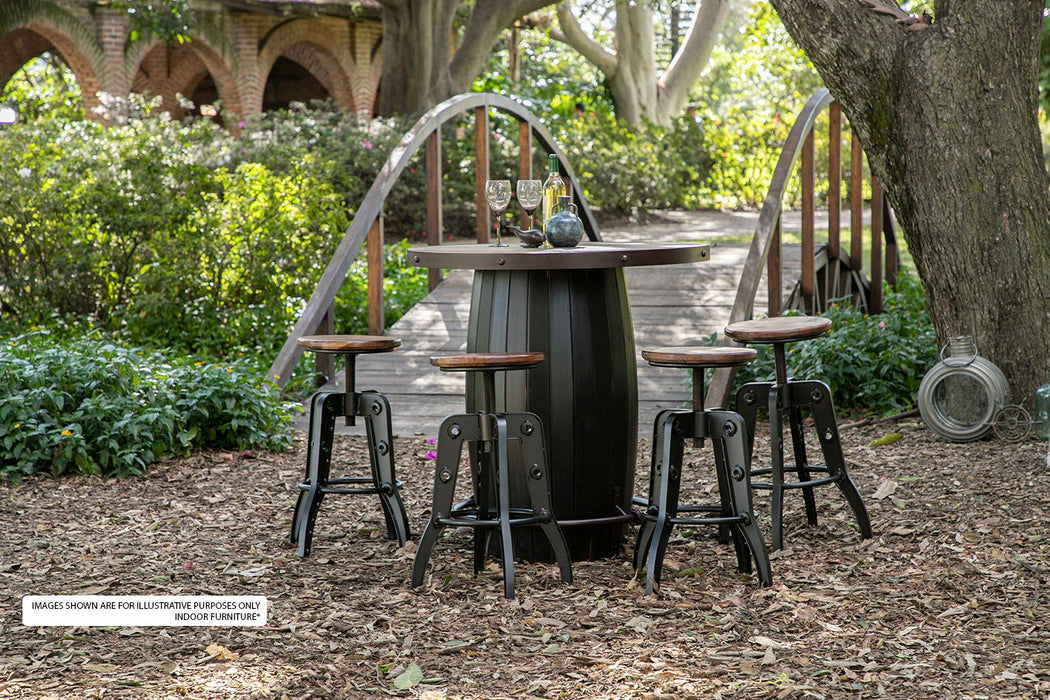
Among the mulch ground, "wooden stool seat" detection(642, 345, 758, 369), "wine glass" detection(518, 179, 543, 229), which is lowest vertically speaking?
the mulch ground

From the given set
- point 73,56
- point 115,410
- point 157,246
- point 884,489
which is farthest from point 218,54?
point 884,489

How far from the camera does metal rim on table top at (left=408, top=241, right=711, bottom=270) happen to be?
4008 millimetres

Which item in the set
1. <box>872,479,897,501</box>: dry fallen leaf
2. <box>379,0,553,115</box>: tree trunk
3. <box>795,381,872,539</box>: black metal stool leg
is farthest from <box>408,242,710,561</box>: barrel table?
<box>379,0,553,115</box>: tree trunk

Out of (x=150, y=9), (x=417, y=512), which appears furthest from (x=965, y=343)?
(x=150, y=9)

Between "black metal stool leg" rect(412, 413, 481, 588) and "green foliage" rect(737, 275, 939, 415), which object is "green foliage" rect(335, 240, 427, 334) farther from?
"black metal stool leg" rect(412, 413, 481, 588)

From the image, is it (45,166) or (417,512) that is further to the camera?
(45,166)

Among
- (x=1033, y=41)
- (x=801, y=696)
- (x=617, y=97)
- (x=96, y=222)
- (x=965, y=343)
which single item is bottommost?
(x=801, y=696)

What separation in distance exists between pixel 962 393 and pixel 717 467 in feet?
8.09

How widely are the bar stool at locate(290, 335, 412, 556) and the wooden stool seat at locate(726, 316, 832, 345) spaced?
1.33 metres

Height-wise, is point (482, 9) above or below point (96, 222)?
above

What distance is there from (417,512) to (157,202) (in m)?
4.73

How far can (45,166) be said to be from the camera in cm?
880

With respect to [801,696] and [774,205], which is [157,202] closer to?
[774,205]

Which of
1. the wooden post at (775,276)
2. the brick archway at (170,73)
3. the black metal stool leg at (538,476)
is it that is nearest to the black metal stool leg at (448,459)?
the black metal stool leg at (538,476)
